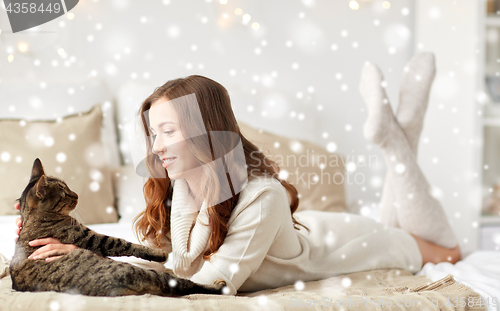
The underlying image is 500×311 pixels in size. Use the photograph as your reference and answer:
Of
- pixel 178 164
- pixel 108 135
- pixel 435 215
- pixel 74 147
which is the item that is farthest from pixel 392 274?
pixel 108 135

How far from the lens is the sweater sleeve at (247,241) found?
648mm

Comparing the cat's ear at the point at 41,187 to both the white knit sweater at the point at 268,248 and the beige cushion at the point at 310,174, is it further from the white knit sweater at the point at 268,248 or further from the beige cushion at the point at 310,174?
the beige cushion at the point at 310,174

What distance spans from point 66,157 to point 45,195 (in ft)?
0.92

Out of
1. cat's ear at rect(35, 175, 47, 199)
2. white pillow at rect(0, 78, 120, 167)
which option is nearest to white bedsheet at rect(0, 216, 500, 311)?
cat's ear at rect(35, 175, 47, 199)

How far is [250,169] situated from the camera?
2.41 ft

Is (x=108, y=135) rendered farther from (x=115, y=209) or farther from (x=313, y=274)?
(x=313, y=274)

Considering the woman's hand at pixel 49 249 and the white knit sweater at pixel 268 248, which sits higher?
the woman's hand at pixel 49 249

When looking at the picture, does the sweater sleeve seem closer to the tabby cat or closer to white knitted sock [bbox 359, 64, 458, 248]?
the tabby cat

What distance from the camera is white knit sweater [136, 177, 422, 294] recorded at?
26.1 inches

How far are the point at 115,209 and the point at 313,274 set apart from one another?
0.55m

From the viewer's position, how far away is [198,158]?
62 cm

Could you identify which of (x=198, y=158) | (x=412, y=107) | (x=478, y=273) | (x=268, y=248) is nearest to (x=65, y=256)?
(x=198, y=158)

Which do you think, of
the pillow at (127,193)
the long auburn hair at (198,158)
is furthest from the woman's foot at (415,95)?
the pillow at (127,193)

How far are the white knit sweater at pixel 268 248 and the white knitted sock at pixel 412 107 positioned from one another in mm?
245
